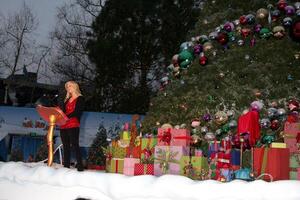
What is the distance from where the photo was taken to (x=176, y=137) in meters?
5.37

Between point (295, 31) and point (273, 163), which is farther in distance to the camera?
point (295, 31)

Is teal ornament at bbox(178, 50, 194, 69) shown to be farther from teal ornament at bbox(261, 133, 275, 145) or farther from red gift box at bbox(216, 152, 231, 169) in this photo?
red gift box at bbox(216, 152, 231, 169)

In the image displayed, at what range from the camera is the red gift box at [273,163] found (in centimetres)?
430

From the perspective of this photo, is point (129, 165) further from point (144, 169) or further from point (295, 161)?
point (295, 161)

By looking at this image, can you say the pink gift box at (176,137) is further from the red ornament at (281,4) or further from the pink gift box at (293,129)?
the red ornament at (281,4)

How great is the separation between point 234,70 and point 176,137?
2.16 metres

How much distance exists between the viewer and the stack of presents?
4363 mm

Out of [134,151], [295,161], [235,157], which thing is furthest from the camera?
[134,151]

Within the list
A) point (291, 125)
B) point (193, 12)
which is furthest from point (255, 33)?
point (193, 12)

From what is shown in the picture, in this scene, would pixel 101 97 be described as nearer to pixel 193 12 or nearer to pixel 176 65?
pixel 193 12

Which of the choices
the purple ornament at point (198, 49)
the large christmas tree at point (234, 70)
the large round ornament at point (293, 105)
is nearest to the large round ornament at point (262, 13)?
the large christmas tree at point (234, 70)

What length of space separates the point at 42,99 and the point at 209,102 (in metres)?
2.55

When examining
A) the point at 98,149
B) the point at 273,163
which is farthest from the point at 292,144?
the point at 98,149

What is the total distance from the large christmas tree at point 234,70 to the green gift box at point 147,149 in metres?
1.06
